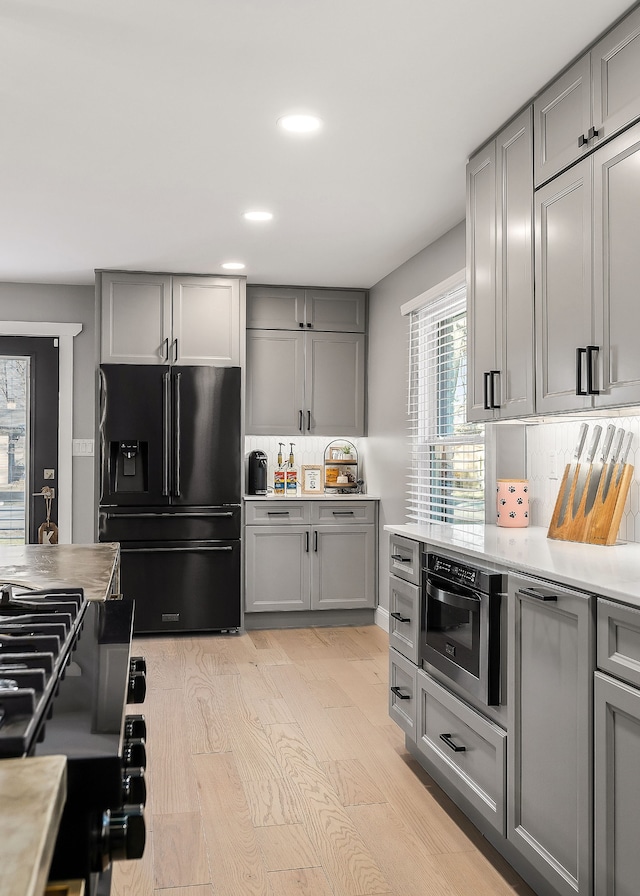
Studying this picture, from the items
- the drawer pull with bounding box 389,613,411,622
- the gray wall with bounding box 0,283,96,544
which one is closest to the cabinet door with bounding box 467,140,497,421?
the drawer pull with bounding box 389,613,411,622

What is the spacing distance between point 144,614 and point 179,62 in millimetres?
3656

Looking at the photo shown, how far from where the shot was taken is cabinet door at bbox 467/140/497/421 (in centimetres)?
304

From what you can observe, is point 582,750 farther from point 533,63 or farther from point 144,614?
point 144,614

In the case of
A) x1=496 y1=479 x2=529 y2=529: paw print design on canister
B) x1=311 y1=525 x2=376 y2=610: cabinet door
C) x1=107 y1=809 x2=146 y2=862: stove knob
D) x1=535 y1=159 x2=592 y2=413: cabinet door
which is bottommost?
x1=311 y1=525 x2=376 y2=610: cabinet door

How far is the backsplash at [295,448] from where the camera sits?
6.00 metres

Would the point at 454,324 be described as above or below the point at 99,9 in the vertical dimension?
below

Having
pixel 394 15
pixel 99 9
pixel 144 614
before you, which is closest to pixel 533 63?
pixel 394 15

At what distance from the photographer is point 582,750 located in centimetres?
190

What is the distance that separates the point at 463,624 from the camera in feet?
8.48

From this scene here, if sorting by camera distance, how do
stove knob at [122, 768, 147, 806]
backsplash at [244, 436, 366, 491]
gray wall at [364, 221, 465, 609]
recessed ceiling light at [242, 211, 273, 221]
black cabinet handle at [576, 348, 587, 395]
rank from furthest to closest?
backsplash at [244, 436, 366, 491] < gray wall at [364, 221, 465, 609] < recessed ceiling light at [242, 211, 273, 221] < black cabinet handle at [576, 348, 587, 395] < stove knob at [122, 768, 147, 806]

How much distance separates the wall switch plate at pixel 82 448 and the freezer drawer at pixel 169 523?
789mm

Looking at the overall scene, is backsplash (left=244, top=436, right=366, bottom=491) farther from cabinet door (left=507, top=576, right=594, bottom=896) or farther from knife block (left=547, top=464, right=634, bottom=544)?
cabinet door (left=507, top=576, right=594, bottom=896)

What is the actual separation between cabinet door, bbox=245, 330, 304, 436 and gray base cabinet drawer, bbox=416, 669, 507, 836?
3.05m

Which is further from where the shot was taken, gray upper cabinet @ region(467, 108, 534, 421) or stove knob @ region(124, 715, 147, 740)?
gray upper cabinet @ region(467, 108, 534, 421)
